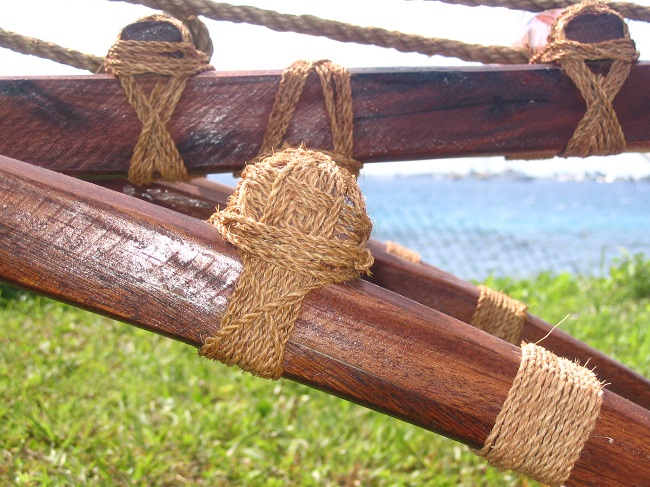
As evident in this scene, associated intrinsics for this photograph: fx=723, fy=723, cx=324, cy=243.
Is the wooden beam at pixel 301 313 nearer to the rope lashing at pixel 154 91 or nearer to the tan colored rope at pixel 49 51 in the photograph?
the rope lashing at pixel 154 91

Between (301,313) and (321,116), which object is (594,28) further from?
(301,313)

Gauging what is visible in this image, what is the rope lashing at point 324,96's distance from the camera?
152 cm

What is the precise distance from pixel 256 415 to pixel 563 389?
1950mm

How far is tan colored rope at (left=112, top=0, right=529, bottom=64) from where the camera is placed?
1.60 m

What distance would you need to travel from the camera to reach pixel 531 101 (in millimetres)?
1626

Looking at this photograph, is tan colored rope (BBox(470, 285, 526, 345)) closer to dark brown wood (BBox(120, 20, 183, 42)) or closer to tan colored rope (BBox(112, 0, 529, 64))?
tan colored rope (BBox(112, 0, 529, 64))

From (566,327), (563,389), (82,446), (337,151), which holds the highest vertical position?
(337,151)

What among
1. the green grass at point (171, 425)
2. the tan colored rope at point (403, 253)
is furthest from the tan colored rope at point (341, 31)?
Result: the green grass at point (171, 425)

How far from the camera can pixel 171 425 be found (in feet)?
9.07

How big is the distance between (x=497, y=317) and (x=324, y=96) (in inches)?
28.7

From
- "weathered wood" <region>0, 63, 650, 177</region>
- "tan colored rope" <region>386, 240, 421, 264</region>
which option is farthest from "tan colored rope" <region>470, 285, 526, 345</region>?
"weathered wood" <region>0, 63, 650, 177</region>

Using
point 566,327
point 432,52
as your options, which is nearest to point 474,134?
point 432,52

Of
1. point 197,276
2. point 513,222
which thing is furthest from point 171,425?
point 513,222

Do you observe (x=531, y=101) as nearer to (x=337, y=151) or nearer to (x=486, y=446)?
(x=337, y=151)
